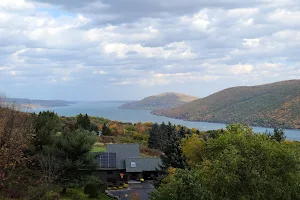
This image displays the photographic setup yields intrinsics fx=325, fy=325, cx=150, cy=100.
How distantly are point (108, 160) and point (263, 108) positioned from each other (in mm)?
133717

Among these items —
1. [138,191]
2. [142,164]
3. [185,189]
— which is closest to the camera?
[185,189]

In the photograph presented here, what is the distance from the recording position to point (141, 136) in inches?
2790

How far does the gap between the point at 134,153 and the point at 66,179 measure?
15.8 metres

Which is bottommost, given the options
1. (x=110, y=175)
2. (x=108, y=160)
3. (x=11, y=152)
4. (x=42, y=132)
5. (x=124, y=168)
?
(x=110, y=175)

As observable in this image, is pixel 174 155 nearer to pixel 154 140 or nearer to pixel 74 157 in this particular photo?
pixel 74 157

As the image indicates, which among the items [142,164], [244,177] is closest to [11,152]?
[244,177]

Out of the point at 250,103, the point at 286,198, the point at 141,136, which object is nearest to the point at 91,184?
the point at 286,198

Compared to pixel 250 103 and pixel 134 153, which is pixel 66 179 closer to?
pixel 134 153

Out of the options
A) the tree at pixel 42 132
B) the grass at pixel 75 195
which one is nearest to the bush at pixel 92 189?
the grass at pixel 75 195

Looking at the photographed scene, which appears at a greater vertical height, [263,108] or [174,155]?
[263,108]

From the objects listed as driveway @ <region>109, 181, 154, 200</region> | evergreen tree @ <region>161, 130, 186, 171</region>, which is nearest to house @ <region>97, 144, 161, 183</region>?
driveway @ <region>109, 181, 154, 200</region>

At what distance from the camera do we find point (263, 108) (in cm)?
15838

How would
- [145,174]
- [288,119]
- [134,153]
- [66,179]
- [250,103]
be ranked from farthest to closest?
[250,103]
[288,119]
[134,153]
[145,174]
[66,179]

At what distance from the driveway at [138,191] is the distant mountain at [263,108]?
10548 centimetres
